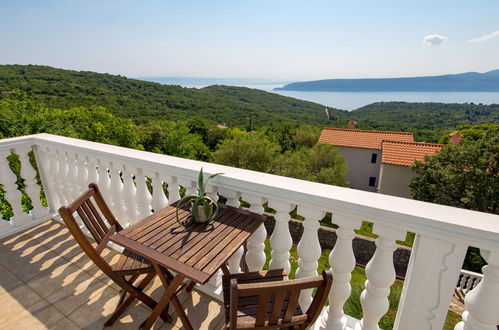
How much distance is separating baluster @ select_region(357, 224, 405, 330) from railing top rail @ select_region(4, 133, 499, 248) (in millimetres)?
71

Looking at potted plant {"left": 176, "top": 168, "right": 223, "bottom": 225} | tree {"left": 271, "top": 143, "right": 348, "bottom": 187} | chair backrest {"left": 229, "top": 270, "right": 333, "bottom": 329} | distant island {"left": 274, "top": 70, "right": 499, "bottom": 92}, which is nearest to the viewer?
chair backrest {"left": 229, "top": 270, "right": 333, "bottom": 329}

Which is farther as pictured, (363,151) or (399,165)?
(363,151)

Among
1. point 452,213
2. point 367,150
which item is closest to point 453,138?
point 367,150

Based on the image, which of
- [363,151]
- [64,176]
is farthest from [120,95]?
[64,176]

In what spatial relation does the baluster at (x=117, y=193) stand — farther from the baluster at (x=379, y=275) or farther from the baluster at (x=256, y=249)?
the baluster at (x=379, y=275)

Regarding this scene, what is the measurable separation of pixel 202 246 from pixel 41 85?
39.6 meters

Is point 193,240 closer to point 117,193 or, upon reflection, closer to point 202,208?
point 202,208

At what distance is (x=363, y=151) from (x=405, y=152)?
4.50 m

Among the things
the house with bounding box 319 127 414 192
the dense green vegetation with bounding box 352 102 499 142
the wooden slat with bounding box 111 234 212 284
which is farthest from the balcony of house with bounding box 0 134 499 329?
the dense green vegetation with bounding box 352 102 499 142

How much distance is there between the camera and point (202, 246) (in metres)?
1.41

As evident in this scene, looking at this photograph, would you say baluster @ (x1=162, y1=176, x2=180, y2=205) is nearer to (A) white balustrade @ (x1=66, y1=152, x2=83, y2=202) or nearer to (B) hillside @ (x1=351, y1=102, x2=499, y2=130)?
(A) white balustrade @ (x1=66, y1=152, x2=83, y2=202)

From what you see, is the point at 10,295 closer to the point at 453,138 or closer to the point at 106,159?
the point at 106,159

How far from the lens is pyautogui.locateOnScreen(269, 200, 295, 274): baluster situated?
61.6 inches

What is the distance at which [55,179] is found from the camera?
3.13m
